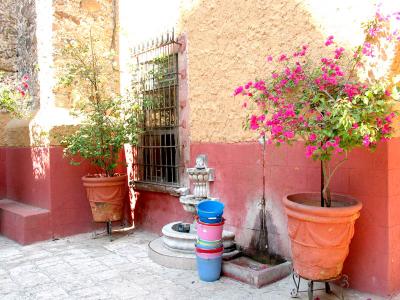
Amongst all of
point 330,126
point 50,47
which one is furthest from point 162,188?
point 330,126

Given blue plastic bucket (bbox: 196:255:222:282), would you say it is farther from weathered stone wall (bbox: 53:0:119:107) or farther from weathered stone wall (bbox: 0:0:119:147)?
weathered stone wall (bbox: 53:0:119:107)

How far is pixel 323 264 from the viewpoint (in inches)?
115

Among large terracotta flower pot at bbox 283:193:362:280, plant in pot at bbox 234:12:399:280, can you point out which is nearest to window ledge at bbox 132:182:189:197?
plant in pot at bbox 234:12:399:280

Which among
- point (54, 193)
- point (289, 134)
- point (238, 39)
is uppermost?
point (238, 39)

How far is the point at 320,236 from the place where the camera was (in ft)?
9.46

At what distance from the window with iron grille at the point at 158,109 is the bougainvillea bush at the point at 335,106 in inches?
93.3

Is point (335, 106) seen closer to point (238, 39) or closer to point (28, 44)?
point (238, 39)

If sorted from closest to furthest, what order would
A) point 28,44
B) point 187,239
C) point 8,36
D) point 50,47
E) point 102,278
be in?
point 102,278 → point 187,239 → point 50,47 → point 28,44 → point 8,36

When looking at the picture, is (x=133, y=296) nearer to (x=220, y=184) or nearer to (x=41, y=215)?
(x=220, y=184)

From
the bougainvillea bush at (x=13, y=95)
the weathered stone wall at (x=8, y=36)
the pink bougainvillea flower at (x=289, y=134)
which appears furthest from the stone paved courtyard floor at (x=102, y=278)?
the weathered stone wall at (x=8, y=36)

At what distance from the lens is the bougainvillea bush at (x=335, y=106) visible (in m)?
2.65

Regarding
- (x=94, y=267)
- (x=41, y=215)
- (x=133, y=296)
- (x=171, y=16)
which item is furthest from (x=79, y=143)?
(x=133, y=296)

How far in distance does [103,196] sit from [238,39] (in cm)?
293

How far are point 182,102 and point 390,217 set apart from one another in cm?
309
